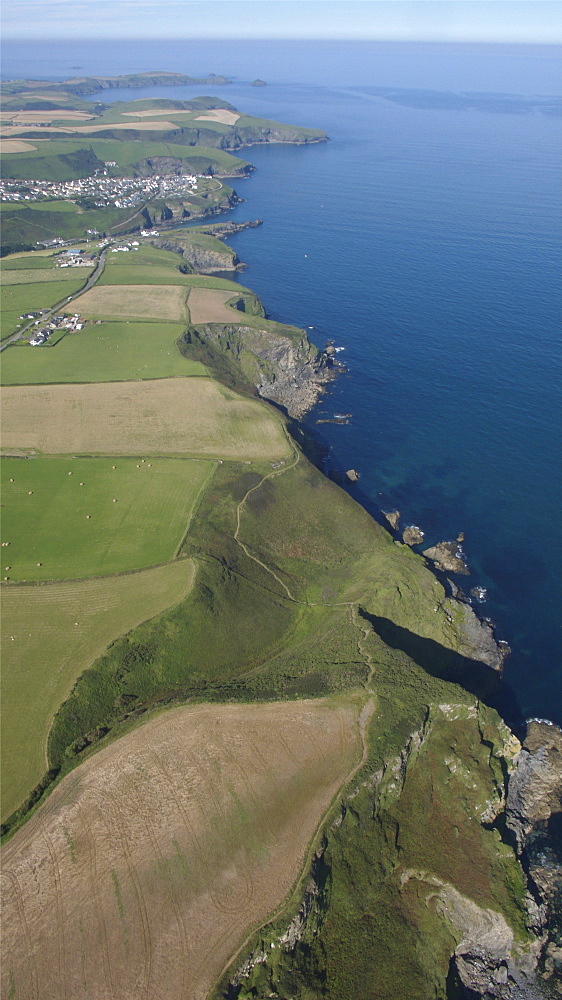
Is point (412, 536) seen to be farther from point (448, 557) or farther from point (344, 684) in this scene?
point (344, 684)

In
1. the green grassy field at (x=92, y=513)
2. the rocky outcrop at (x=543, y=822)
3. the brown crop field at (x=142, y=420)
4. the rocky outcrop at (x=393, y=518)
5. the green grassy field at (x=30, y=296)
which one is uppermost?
the green grassy field at (x=30, y=296)

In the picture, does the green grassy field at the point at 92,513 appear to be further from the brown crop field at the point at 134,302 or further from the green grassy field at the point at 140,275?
the green grassy field at the point at 140,275

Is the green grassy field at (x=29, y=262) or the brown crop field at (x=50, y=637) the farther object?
the green grassy field at (x=29, y=262)

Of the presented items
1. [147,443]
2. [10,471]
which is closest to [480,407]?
Result: [147,443]

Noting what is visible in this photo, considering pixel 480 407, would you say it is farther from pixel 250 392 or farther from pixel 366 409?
pixel 250 392

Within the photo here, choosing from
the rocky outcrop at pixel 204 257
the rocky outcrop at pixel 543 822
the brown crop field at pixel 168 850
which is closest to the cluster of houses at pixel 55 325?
the rocky outcrop at pixel 204 257

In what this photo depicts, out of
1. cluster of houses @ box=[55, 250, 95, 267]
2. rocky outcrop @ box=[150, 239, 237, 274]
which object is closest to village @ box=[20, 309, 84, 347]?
cluster of houses @ box=[55, 250, 95, 267]
